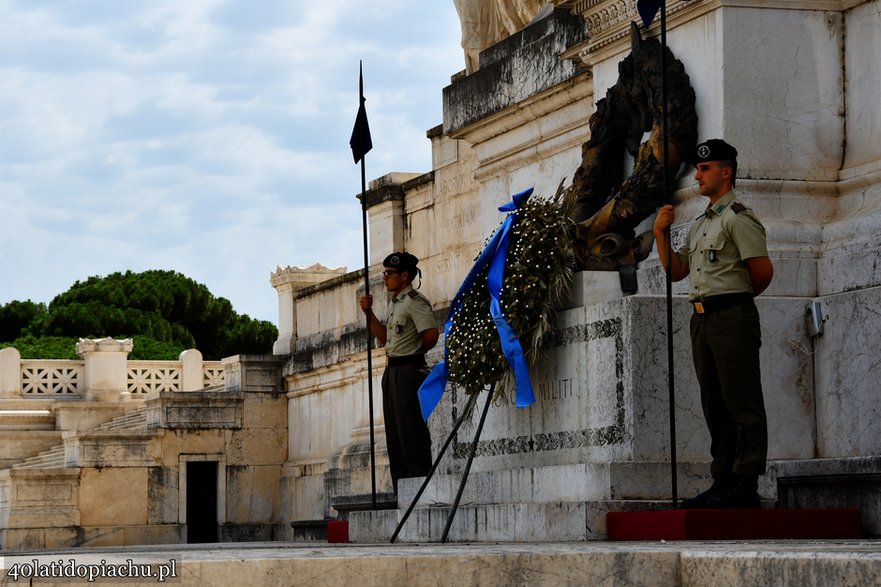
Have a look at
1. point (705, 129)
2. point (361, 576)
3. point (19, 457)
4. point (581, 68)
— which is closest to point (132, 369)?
point (19, 457)

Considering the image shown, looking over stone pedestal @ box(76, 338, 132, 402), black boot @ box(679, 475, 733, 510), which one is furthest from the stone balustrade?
black boot @ box(679, 475, 733, 510)

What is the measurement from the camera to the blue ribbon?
1107cm

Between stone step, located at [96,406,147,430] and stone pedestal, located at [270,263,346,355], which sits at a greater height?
stone pedestal, located at [270,263,346,355]

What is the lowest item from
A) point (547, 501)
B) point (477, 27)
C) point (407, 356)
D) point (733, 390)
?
point (547, 501)

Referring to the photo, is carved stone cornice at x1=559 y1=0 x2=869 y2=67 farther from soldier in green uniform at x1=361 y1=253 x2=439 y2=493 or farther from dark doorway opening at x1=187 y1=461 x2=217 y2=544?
dark doorway opening at x1=187 y1=461 x2=217 y2=544

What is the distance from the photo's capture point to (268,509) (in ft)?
80.4

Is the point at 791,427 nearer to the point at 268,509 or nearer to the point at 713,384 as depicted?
the point at 713,384

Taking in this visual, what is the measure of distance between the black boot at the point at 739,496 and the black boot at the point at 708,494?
0.05 feet

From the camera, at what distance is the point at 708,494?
362 inches

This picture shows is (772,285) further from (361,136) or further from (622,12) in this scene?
(361,136)

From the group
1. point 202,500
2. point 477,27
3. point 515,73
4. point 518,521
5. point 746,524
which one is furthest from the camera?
point 202,500

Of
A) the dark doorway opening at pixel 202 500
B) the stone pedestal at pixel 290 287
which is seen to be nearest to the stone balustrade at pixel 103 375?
the stone pedestal at pixel 290 287

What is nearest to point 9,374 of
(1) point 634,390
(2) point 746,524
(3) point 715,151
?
(1) point 634,390

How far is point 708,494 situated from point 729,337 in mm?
808
